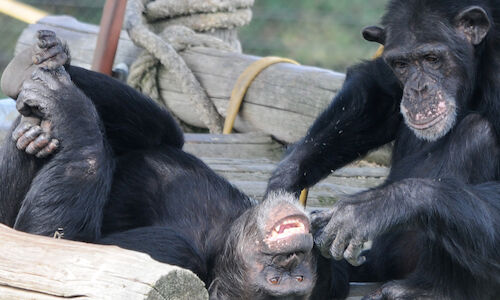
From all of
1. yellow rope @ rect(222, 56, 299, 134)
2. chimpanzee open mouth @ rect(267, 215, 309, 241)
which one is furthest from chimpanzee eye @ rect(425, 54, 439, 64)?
yellow rope @ rect(222, 56, 299, 134)

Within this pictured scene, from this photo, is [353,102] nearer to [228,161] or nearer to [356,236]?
[356,236]

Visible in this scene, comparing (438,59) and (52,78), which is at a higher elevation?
(438,59)

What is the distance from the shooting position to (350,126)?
3.62 meters

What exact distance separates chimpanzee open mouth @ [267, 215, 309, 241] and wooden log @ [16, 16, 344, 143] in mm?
2088

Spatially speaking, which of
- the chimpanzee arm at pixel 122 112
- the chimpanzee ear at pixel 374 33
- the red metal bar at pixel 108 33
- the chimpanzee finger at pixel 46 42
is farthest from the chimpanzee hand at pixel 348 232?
the red metal bar at pixel 108 33

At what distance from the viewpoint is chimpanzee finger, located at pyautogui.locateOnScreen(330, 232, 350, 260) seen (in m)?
2.70

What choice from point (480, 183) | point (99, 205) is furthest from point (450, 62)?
point (99, 205)

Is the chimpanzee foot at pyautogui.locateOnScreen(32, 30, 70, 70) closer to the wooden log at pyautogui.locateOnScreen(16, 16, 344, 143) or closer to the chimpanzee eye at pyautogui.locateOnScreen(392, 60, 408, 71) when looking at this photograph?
the chimpanzee eye at pyautogui.locateOnScreen(392, 60, 408, 71)

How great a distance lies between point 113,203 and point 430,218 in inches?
41.2

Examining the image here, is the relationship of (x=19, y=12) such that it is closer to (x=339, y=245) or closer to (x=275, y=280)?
(x=275, y=280)

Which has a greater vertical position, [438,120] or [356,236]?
[438,120]

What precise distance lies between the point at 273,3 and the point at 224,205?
9.34 metres

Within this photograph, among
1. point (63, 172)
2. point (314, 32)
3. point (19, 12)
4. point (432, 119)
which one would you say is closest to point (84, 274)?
point (63, 172)

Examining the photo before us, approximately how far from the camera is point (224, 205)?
3213 mm
